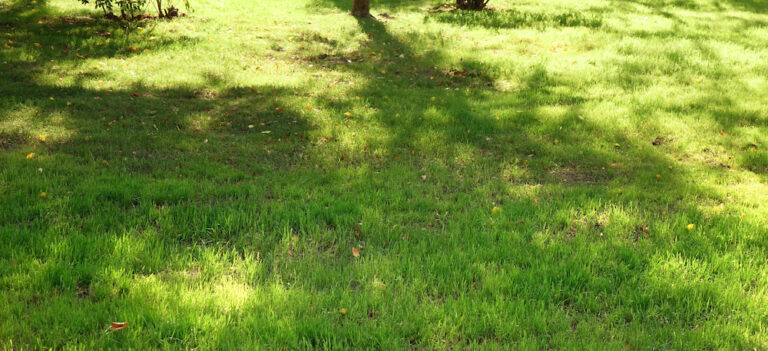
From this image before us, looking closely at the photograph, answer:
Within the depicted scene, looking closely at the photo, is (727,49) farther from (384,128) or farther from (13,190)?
(13,190)

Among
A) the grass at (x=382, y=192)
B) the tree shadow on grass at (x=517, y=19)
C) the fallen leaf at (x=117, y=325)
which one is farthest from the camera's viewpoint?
the tree shadow on grass at (x=517, y=19)

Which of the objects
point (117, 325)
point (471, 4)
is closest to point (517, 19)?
point (471, 4)

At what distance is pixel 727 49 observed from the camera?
10.3 metres

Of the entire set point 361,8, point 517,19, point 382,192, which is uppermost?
point 361,8

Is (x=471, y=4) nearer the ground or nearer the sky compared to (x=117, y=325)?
nearer the sky

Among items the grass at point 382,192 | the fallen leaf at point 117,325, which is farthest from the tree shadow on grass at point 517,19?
the fallen leaf at point 117,325

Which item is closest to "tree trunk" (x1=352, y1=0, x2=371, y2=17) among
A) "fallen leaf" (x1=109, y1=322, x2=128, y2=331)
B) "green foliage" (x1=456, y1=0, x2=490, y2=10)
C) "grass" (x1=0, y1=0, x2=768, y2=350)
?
"grass" (x1=0, y1=0, x2=768, y2=350)

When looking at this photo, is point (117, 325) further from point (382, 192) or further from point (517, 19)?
point (517, 19)

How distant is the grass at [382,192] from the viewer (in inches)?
126

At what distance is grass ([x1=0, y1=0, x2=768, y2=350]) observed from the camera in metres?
3.20

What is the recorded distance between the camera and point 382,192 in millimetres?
5184

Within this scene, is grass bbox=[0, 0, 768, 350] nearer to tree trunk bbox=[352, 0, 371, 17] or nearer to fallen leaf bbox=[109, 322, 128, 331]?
fallen leaf bbox=[109, 322, 128, 331]

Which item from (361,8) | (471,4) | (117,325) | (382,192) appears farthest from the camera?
(471,4)

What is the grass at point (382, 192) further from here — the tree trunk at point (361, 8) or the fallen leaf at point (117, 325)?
the tree trunk at point (361, 8)
